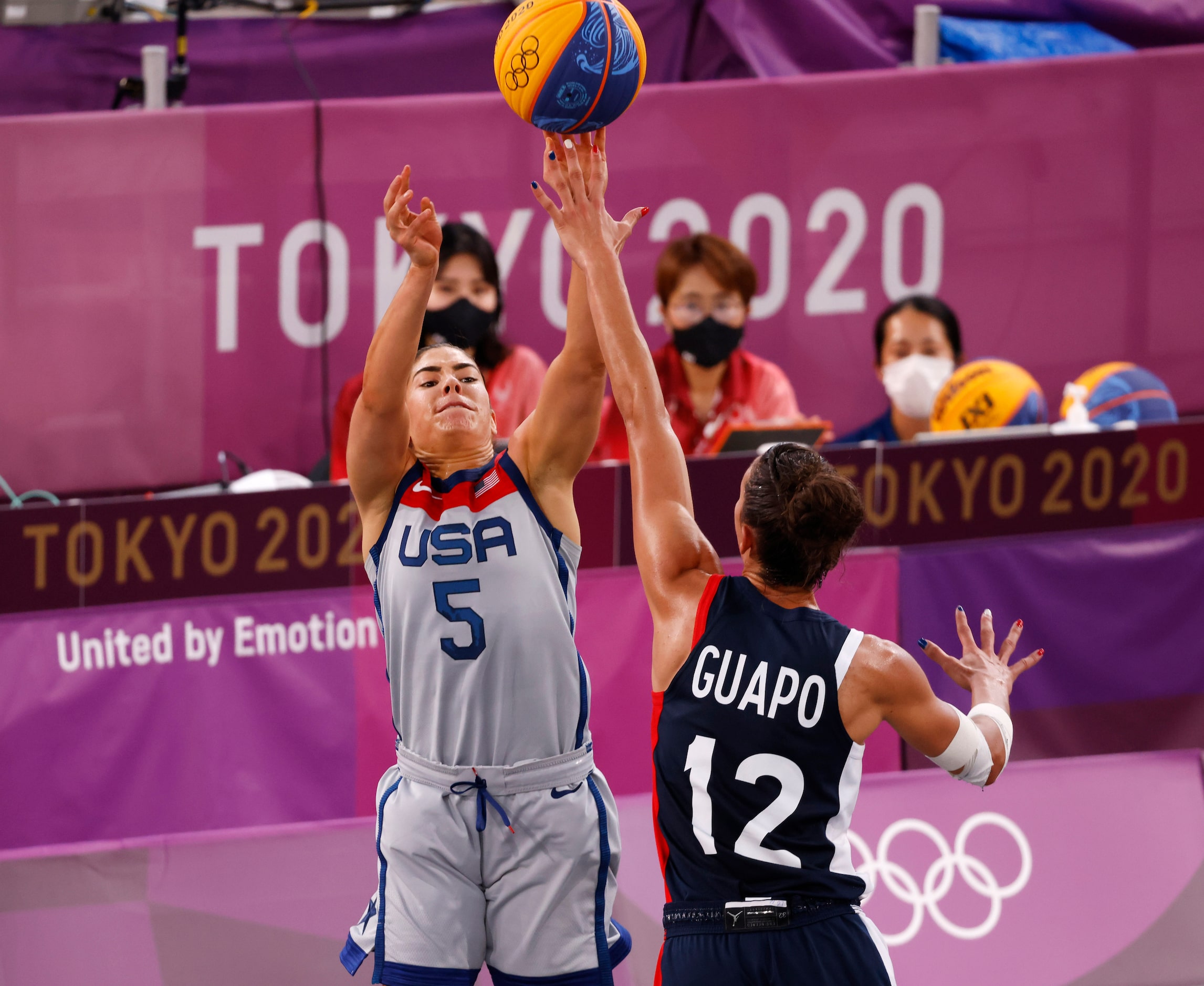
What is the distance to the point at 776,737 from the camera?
9.65ft

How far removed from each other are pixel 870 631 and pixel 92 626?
240 cm

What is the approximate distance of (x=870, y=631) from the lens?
5156 millimetres

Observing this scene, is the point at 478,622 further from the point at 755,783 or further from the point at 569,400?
the point at 755,783

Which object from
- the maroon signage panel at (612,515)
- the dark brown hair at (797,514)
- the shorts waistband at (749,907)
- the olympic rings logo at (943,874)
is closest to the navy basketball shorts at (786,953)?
the shorts waistband at (749,907)

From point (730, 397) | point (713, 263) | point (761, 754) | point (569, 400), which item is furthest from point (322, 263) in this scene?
point (761, 754)

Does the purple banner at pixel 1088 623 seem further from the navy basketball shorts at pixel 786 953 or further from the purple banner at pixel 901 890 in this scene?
the navy basketball shorts at pixel 786 953

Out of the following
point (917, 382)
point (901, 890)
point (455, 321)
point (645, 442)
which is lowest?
point (901, 890)

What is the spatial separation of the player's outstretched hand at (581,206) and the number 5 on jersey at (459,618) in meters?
0.78

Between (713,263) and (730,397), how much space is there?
534 millimetres

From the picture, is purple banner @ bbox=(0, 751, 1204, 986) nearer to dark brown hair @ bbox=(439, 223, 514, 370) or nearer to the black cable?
dark brown hair @ bbox=(439, 223, 514, 370)

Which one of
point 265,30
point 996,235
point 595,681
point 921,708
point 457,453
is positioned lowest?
point 595,681

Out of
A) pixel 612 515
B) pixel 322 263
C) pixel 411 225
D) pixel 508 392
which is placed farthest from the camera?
pixel 322 263

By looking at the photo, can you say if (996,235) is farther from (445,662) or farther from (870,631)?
(445,662)

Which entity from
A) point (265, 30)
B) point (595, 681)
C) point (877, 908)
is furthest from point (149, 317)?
point (877, 908)
